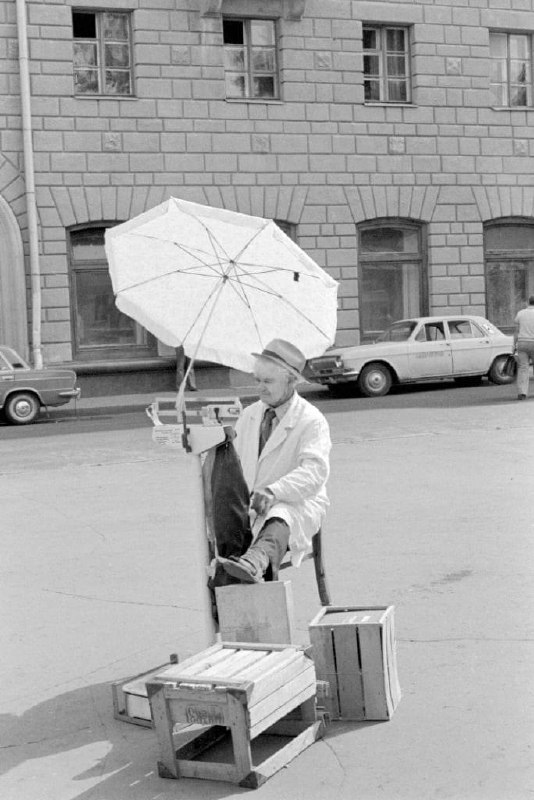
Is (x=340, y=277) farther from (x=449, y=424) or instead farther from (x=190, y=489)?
(x=190, y=489)

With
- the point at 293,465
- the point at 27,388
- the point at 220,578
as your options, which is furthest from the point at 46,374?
the point at 220,578

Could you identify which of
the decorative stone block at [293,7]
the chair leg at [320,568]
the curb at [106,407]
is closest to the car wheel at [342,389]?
the curb at [106,407]

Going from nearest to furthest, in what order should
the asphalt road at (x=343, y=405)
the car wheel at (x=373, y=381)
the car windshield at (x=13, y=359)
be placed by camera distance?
the asphalt road at (x=343, y=405) < the car windshield at (x=13, y=359) < the car wheel at (x=373, y=381)

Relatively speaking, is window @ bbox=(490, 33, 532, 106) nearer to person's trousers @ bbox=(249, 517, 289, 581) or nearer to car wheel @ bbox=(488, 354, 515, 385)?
car wheel @ bbox=(488, 354, 515, 385)

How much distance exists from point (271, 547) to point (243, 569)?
0.29 metres

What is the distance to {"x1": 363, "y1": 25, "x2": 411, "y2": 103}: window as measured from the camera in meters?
26.7

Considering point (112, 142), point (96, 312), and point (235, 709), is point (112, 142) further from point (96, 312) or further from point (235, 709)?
point (235, 709)

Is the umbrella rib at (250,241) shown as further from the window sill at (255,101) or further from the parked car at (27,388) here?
the window sill at (255,101)

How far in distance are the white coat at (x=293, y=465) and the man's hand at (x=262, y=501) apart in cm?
4

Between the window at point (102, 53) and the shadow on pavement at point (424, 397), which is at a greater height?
the window at point (102, 53)

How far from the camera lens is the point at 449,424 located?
16.2m

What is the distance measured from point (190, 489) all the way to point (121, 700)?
626 centimetres

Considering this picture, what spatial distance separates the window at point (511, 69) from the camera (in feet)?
91.9

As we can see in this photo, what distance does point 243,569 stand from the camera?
197 inches
